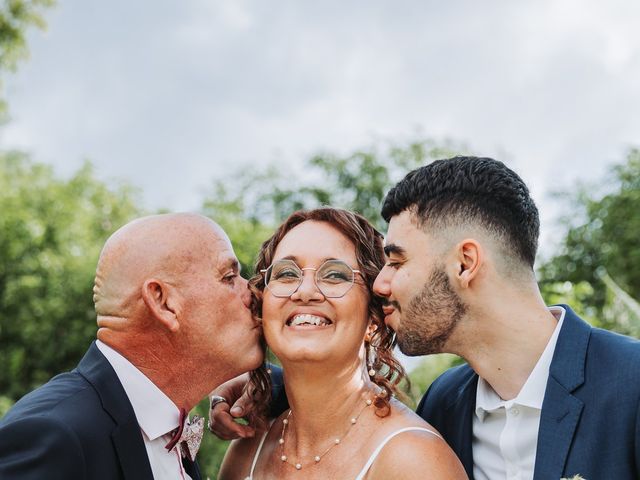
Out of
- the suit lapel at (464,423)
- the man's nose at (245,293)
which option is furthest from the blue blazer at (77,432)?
the suit lapel at (464,423)

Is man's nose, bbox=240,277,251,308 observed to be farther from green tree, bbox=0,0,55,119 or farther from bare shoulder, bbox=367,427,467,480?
green tree, bbox=0,0,55,119

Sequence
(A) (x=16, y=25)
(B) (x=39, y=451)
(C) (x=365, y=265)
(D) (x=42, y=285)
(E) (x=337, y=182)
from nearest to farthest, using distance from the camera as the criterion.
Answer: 1. (B) (x=39, y=451)
2. (C) (x=365, y=265)
3. (A) (x=16, y=25)
4. (D) (x=42, y=285)
5. (E) (x=337, y=182)

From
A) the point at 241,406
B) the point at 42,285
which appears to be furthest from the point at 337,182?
the point at 241,406

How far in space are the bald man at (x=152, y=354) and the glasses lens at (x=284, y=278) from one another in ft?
0.56

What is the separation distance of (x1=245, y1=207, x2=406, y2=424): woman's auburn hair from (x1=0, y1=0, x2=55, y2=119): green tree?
44.7 ft

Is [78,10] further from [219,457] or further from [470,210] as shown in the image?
[470,210]

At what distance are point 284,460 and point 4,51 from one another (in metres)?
14.4

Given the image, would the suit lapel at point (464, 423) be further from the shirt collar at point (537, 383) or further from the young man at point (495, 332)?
the shirt collar at point (537, 383)

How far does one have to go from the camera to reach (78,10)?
2938 centimetres

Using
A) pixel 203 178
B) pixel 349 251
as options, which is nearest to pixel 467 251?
pixel 349 251

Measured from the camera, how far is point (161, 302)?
3.65 metres

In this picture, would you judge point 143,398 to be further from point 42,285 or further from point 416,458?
point 42,285

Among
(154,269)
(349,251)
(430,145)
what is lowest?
(154,269)

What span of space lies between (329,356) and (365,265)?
1.82 feet
